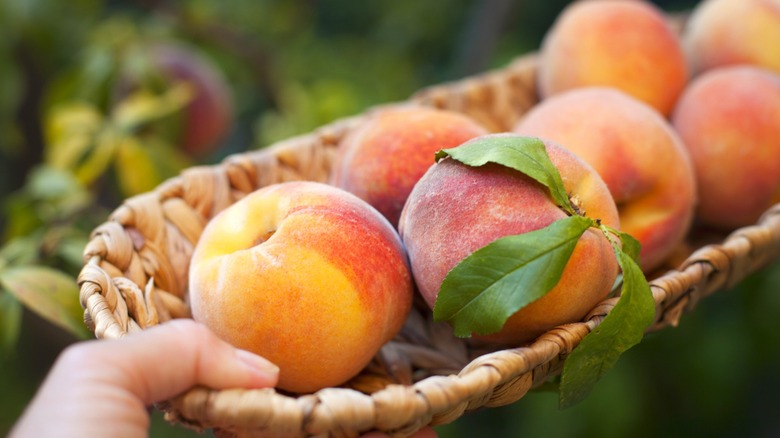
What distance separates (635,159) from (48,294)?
51cm

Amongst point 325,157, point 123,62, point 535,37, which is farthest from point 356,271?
point 535,37

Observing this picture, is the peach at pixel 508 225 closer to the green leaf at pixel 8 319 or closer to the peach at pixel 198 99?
the green leaf at pixel 8 319

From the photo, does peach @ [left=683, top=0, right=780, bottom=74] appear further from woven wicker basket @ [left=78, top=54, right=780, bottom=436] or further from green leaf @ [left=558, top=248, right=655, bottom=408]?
green leaf @ [left=558, top=248, right=655, bottom=408]

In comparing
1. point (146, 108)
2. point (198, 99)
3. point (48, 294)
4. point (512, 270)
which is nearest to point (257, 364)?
point (512, 270)

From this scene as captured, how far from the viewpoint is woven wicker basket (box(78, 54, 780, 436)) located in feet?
1.32

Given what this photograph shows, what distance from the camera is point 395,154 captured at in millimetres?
629

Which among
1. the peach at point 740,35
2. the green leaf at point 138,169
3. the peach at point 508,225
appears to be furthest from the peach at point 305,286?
the peach at point 740,35

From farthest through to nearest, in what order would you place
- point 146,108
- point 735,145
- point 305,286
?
1. point 146,108
2. point 735,145
3. point 305,286

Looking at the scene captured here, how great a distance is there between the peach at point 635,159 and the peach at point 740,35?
Answer: 0.28m

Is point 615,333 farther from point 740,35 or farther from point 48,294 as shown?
point 740,35

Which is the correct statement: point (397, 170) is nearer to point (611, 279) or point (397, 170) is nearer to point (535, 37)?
point (611, 279)

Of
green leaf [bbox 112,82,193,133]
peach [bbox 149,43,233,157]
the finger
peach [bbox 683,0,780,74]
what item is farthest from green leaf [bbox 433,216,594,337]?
peach [bbox 149,43,233,157]

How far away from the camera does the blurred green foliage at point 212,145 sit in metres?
0.90

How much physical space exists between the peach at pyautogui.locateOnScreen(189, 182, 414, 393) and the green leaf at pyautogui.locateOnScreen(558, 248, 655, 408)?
0.43 feet
